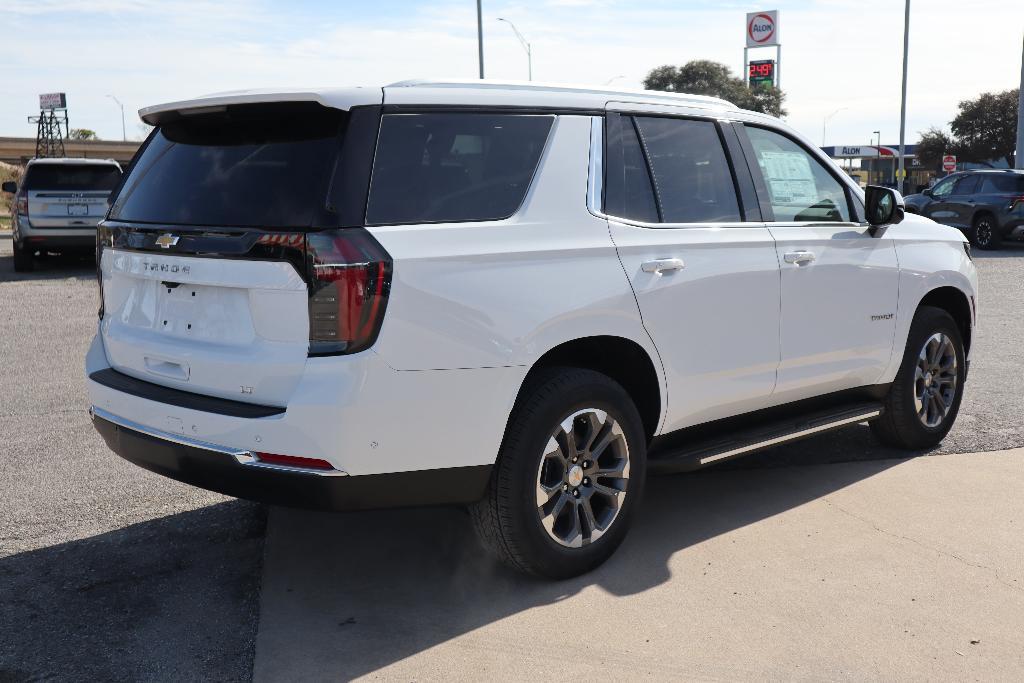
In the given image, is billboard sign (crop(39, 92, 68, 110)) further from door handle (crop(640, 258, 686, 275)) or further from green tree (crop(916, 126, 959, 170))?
door handle (crop(640, 258, 686, 275))

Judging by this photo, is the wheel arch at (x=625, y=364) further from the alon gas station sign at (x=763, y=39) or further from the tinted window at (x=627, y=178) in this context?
the alon gas station sign at (x=763, y=39)

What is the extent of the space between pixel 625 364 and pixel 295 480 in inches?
58.7

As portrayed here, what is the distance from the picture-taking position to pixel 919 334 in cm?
577

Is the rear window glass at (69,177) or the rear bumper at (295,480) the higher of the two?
the rear window glass at (69,177)

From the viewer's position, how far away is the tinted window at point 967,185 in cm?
2161

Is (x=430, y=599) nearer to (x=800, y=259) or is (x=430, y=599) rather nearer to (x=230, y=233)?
(x=230, y=233)

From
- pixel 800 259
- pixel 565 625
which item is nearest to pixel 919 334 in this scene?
pixel 800 259

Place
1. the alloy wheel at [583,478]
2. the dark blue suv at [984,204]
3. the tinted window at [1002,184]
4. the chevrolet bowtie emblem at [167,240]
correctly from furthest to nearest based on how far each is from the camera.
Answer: the tinted window at [1002,184], the dark blue suv at [984,204], the alloy wheel at [583,478], the chevrolet bowtie emblem at [167,240]

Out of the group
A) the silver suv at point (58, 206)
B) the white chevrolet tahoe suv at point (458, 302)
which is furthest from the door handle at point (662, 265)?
the silver suv at point (58, 206)

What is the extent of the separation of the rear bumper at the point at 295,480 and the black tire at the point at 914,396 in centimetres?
294

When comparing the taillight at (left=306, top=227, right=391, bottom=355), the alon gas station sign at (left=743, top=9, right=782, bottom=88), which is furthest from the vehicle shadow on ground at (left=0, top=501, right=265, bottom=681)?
the alon gas station sign at (left=743, top=9, right=782, bottom=88)

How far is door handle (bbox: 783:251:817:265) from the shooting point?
16.0 ft

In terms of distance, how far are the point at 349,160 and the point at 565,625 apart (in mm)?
1750

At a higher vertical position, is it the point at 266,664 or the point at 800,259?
the point at 800,259
